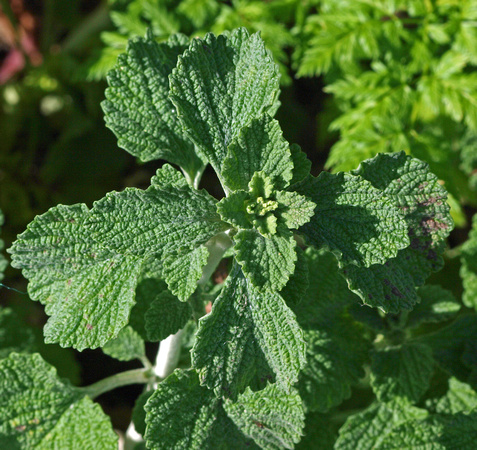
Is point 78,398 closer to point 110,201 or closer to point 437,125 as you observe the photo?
point 110,201

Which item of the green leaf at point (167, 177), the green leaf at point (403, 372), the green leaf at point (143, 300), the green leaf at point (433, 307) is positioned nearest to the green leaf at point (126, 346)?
the green leaf at point (143, 300)

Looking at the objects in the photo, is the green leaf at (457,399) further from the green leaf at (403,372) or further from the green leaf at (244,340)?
the green leaf at (244,340)

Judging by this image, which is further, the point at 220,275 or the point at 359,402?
→ the point at 359,402

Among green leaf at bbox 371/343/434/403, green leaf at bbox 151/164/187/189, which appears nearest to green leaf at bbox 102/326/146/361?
green leaf at bbox 151/164/187/189

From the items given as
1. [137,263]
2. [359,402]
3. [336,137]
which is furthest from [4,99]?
[359,402]

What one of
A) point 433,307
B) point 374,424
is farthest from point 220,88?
point 374,424
